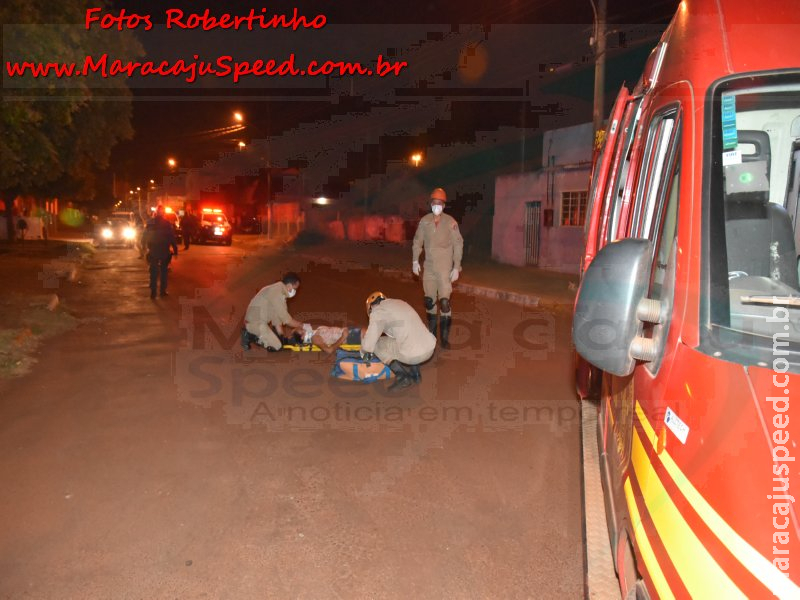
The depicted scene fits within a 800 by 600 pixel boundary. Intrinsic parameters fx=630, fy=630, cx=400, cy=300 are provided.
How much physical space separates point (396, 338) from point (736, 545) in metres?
5.16

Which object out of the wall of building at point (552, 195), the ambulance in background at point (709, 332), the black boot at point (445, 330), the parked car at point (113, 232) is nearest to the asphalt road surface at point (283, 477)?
the black boot at point (445, 330)

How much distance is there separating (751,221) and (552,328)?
849 centimetres

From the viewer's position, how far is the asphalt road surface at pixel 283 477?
3414 millimetres

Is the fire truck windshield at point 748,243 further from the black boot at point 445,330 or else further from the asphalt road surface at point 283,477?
the black boot at point 445,330

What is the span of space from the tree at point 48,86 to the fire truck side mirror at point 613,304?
979 cm

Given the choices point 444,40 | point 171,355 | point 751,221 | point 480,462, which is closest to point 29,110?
point 171,355

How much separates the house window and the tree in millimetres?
12404

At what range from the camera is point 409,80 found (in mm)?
33281

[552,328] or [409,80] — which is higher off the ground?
[409,80]

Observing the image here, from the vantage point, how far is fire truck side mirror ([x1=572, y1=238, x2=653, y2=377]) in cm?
194

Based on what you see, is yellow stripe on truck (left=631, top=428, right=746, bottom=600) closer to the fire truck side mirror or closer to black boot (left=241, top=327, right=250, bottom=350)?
the fire truck side mirror

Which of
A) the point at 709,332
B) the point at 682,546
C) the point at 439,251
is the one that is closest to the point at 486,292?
the point at 439,251

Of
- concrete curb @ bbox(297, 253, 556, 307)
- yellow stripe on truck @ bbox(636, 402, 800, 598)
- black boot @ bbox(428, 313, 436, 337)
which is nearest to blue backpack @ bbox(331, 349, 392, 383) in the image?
black boot @ bbox(428, 313, 436, 337)

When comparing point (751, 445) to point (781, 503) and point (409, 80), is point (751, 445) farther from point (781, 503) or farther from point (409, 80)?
point (409, 80)
